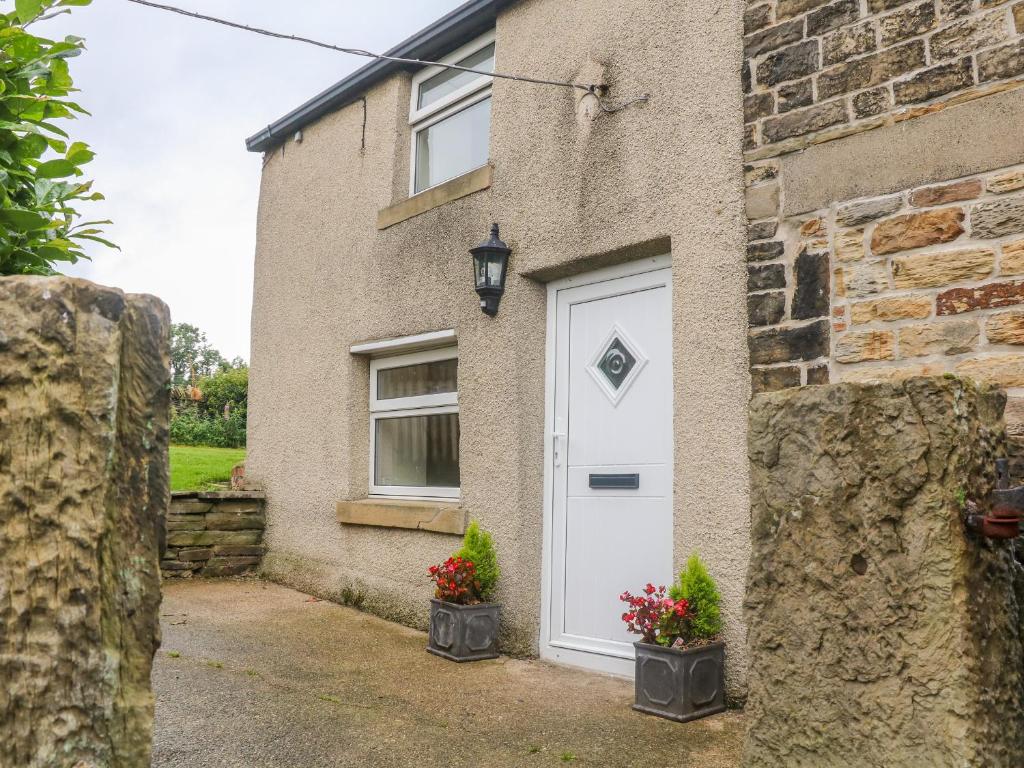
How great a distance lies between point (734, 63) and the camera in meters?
4.53

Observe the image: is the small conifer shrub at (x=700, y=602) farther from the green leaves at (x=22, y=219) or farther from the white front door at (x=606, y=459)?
the green leaves at (x=22, y=219)

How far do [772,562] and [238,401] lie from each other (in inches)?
724

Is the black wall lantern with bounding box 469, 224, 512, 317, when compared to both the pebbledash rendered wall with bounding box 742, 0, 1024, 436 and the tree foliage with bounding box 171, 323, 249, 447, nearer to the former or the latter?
the pebbledash rendered wall with bounding box 742, 0, 1024, 436

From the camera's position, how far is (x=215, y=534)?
8016 millimetres

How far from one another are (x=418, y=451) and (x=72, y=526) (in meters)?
5.16

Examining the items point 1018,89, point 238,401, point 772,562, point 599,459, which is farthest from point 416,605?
point 238,401

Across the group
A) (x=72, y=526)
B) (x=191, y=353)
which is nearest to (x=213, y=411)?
(x=72, y=526)

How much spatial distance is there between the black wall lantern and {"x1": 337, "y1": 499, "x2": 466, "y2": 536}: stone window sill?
4.60 ft

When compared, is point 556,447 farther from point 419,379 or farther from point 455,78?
point 455,78

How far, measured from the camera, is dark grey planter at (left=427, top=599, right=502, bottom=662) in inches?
209

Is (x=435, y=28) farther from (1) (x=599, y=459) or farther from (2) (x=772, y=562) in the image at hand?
(2) (x=772, y=562)

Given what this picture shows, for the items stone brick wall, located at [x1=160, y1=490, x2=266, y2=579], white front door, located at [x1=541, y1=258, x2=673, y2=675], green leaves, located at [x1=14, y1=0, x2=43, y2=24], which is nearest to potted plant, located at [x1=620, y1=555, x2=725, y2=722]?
white front door, located at [x1=541, y1=258, x2=673, y2=675]

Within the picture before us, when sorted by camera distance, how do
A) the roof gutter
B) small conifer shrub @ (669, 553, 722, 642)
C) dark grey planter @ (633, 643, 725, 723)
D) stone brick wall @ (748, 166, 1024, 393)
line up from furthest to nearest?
the roof gutter, small conifer shrub @ (669, 553, 722, 642), dark grey planter @ (633, 643, 725, 723), stone brick wall @ (748, 166, 1024, 393)

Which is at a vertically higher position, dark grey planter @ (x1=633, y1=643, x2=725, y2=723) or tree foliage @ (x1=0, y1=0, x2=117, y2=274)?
tree foliage @ (x1=0, y1=0, x2=117, y2=274)
